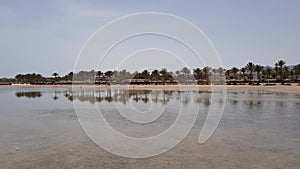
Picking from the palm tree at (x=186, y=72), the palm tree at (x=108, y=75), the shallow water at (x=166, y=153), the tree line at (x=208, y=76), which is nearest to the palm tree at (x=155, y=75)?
the tree line at (x=208, y=76)

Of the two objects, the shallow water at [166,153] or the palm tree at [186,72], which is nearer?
the shallow water at [166,153]

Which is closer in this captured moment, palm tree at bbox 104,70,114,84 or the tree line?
the tree line

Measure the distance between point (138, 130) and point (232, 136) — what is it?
4.23 meters

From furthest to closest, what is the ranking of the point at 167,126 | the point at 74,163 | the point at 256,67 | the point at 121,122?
the point at 256,67, the point at 121,122, the point at 167,126, the point at 74,163

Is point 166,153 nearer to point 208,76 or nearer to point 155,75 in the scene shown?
point 208,76

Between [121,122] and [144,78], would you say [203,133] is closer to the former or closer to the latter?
[121,122]

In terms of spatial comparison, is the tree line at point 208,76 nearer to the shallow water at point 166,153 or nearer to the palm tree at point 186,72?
the palm tree at point 186,72

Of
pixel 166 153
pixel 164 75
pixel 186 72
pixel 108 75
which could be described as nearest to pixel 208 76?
pixel 186 72

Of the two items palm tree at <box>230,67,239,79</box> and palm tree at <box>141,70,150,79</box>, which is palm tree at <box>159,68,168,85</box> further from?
palm tree at <box>230,67,239,79</box>

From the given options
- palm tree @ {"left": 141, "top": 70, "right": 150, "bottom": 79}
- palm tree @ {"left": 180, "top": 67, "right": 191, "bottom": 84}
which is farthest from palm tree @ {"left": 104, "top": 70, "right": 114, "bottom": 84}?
palm tree @ {"left": 180, "top": 67, "right": 191, "bottom": 84}

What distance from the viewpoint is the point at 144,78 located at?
99500 millimetres

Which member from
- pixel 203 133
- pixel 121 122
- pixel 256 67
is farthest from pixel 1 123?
pixel 256 67

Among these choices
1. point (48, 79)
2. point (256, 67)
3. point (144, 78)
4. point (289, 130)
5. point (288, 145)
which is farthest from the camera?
point (48, 79)

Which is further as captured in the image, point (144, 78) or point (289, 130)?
point (144, 78)
